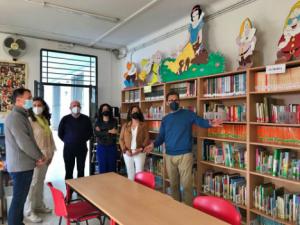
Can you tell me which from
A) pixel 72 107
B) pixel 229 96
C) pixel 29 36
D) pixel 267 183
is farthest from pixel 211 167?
pixel 29 36

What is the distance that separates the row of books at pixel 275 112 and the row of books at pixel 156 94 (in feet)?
6.11

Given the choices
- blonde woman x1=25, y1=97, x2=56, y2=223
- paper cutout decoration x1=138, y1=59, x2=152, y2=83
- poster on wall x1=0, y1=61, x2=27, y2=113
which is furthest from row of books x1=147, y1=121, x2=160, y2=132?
poster on wall x1=0, y1=61, x2=27, y2=113

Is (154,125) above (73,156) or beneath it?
above

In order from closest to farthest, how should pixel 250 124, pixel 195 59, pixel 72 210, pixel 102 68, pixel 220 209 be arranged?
pixel 220 209
pixel 72 210
pixel 250 124
pixel 195 59
pixel 102 68

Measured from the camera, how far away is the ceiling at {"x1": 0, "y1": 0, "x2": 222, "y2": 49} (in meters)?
3.82

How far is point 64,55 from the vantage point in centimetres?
575

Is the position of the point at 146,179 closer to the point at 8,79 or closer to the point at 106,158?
the point at 106,158

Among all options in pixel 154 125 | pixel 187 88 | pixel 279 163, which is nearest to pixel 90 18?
pixel 187 88

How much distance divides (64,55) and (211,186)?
14.2ft

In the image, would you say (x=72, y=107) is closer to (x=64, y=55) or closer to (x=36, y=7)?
(x=36, y=7)

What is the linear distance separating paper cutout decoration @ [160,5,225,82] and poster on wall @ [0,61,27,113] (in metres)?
3.14

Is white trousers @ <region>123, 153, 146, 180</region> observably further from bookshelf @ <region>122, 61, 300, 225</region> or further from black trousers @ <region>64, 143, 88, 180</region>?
black trousers @ <region>64, 143, 88, 180</region>

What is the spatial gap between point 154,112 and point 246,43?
2.09 m

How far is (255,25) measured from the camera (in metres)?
3.22
